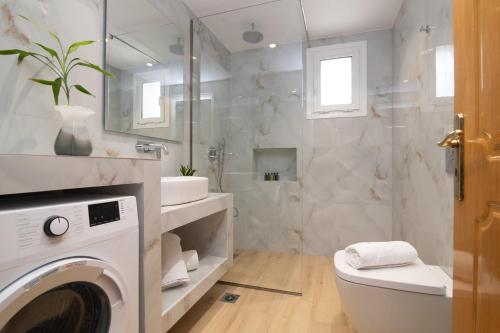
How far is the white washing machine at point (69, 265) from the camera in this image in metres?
0.52

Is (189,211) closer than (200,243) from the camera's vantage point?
Yes

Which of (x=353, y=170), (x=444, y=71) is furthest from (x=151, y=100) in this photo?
(x=353, y=170)

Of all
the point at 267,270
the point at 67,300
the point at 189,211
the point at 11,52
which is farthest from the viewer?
the point at 267,270

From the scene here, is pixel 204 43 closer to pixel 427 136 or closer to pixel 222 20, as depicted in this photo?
pixel 222 20

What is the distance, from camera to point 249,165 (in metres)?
2.45

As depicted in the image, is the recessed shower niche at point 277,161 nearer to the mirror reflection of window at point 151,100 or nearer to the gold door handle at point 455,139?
the mirror reflection of window at point 151,100

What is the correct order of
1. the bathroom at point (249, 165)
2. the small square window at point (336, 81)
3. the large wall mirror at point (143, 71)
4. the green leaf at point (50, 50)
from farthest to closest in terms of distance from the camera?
the small square window at point (336, 81), the large wall mirror at point (143, 71), the green leaf at point (50, 50), the bathroom at point (249, 165)

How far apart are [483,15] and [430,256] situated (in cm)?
143

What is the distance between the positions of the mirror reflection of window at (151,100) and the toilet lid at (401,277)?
5.16 feet

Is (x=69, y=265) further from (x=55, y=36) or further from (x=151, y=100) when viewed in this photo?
(x=151, y=100)

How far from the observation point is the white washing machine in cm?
52

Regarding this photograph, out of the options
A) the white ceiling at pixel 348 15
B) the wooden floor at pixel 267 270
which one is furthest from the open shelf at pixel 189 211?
the white ceiling at pixel 348 15

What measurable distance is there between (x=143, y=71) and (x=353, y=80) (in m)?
2.08

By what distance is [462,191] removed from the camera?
749 millimetres
